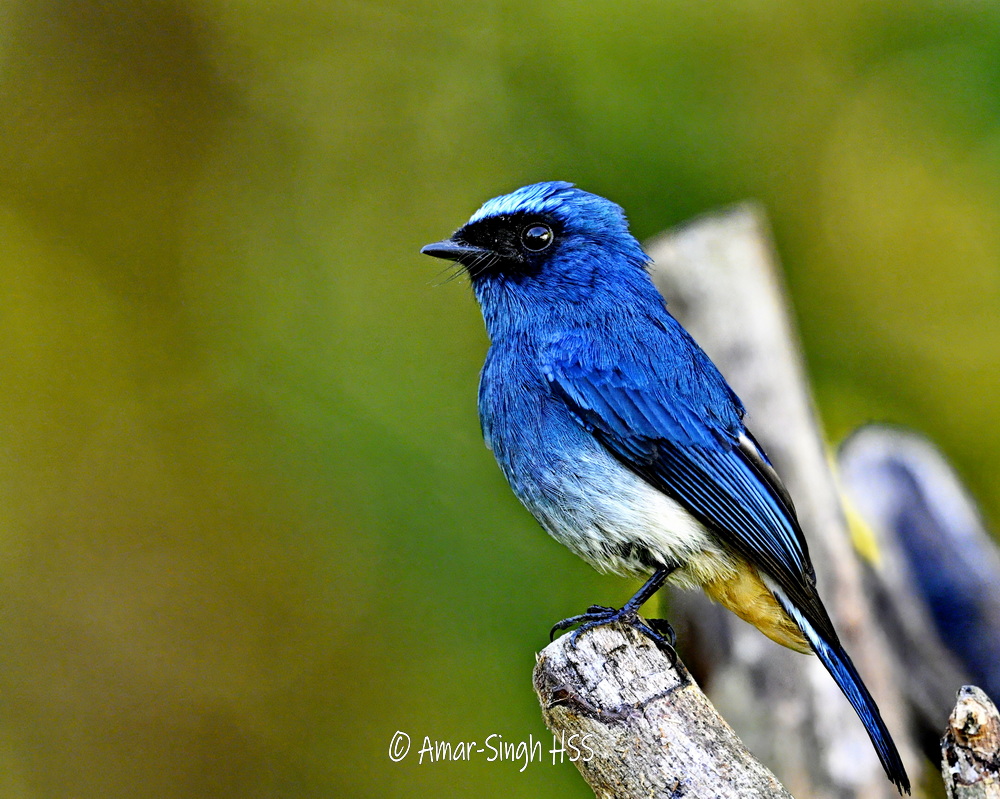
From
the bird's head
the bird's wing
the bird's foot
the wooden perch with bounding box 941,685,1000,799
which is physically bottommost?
the wooden perch with bounding box 941,685,1000,799

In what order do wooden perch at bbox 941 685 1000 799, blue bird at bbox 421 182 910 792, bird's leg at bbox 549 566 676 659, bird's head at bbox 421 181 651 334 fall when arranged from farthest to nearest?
bird's head at bbox 421 181 651 334 < blue bird at bbox 421 182 910 792 < bird's leg at bbox 549 566 676 659 < wooden perch at bbox 941 685 1000 799

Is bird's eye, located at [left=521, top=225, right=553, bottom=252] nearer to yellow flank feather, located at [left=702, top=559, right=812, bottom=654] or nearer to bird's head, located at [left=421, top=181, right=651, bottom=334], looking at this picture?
bird's head, located at [left=421, top=181, right=651, bottom=334]

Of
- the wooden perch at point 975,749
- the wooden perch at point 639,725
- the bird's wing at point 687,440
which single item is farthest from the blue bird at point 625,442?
the wooden perch at point 975,749

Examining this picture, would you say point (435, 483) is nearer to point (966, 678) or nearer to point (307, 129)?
point (307, 129)

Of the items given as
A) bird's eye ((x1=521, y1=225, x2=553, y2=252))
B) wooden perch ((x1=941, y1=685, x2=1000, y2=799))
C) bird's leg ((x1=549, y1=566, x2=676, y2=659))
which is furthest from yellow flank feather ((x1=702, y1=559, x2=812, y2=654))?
bird's eye ((x1=521, y1=225, x2=553, y2=252))

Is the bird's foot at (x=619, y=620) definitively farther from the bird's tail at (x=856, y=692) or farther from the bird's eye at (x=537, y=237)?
the bird's eye at (x=537, y=237)

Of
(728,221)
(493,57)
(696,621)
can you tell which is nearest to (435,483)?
(696,621)
